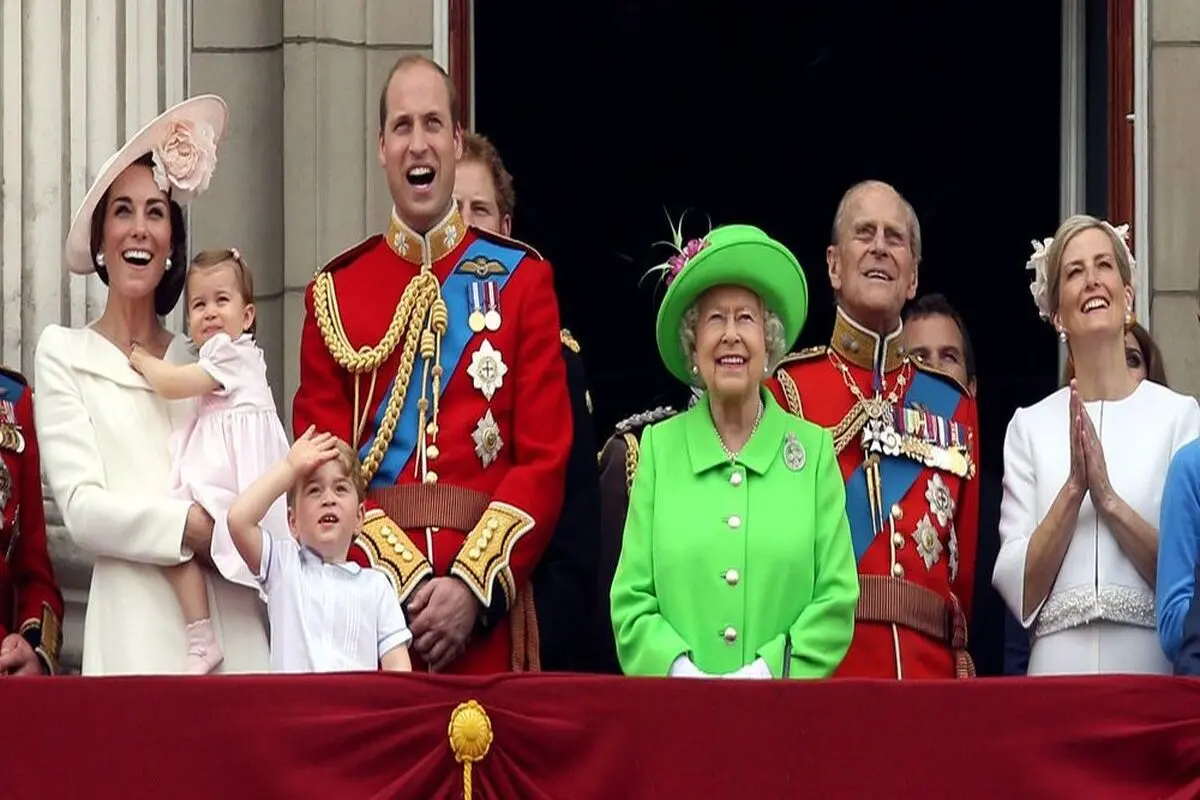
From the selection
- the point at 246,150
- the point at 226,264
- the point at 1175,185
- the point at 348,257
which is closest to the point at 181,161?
the point at 226,264

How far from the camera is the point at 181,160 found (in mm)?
7902

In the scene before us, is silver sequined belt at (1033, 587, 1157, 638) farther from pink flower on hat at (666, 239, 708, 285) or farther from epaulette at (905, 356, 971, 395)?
pink flower on hat at (666, 239, 708, 285)

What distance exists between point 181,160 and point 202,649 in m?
1.16

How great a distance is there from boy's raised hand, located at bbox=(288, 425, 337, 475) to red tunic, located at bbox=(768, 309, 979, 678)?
49.2 inches

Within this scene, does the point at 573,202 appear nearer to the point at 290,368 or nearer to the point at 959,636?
the point at 290,368

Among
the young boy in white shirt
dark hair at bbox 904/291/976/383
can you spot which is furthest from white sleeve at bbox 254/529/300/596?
dark hair at bbox 904/291/976/383

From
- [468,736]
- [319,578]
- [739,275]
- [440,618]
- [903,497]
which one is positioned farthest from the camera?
[903,497]

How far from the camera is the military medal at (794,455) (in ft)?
24.8

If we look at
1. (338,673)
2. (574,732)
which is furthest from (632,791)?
(338,673)

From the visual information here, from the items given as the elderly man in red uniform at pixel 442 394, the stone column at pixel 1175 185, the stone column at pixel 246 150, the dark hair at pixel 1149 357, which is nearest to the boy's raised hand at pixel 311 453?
the elderly man in red uniform at pixel 442 394

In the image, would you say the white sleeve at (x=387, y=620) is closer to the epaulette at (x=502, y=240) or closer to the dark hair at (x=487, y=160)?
the epaulette at (x=502, y=240)

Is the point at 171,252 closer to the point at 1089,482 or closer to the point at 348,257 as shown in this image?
the point at 348,257

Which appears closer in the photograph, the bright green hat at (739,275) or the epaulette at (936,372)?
the bright green hat at (739,275)

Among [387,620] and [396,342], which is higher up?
[396,342]
